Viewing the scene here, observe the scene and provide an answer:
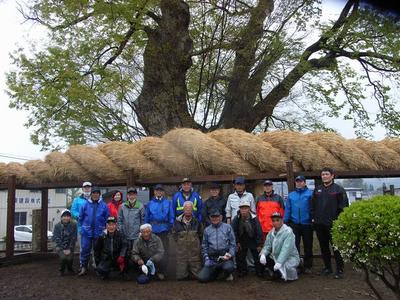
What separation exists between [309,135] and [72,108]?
7507 millimetres

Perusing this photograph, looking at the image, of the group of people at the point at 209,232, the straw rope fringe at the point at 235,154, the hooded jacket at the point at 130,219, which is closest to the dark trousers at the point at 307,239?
the group of people at the point at 209,232

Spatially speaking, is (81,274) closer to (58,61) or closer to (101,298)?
(101,298)

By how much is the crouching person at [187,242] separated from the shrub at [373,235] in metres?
3.21

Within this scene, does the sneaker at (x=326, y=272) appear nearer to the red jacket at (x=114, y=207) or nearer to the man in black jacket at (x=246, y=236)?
the man in black jacket at (x=246, y=236)

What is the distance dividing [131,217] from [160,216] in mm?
558

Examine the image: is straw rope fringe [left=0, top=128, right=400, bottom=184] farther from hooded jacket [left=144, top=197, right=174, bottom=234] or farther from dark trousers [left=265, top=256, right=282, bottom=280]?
dark trousers [left=265, top=256, right=282, bottom=280]

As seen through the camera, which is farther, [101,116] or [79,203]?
[101,116]

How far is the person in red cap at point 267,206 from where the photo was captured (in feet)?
25.6

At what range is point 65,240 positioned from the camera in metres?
8.37

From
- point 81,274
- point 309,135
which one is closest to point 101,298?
point 81,274

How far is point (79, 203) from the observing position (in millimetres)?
8883

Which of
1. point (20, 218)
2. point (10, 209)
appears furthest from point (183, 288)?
point (20, 218)

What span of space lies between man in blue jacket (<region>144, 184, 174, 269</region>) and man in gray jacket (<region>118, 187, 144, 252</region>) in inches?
6.4

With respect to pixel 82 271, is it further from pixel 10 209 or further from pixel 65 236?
pixel 10 209
